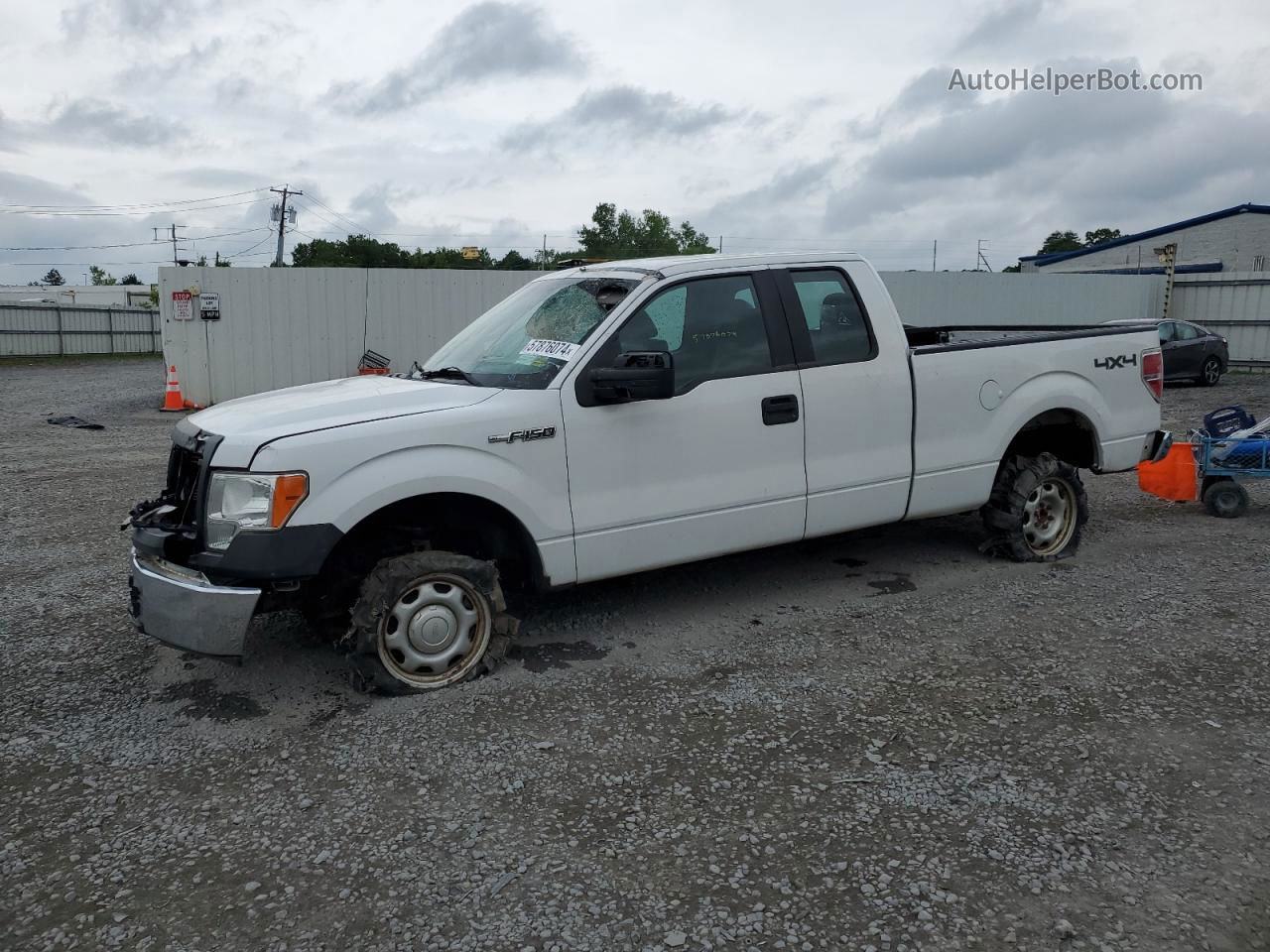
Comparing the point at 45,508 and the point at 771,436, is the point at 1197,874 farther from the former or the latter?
the point at 45,508

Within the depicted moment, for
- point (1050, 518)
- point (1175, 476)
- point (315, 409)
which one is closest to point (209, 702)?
point (315, 409)

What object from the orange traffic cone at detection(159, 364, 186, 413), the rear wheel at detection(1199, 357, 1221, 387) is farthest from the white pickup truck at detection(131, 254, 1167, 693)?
the rear wheel at detection(1199, 357, 1221, 387)

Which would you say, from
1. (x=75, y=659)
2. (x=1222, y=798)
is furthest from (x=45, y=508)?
(x=1222, y=798)

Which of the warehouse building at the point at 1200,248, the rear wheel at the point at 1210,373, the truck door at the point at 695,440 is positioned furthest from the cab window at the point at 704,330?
the warehouse building at the point at 1200,248

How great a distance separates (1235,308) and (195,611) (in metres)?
26.9

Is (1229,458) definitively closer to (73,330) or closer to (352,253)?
(73,330)

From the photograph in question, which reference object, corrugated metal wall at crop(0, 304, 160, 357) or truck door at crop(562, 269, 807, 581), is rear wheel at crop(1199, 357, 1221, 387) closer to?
truck door at crop(562, 269, 807, 581)

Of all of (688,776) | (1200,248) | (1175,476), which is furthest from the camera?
(1200,248)

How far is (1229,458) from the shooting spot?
7.60 m

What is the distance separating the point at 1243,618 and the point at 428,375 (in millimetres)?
4428

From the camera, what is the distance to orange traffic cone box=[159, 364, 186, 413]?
54.6ft

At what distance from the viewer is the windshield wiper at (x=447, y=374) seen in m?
4.91

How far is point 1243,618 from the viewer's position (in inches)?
207

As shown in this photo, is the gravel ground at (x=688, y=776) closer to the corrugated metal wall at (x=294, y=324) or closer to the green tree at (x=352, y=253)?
the corrugated metal wall at (x=294, y=324)
